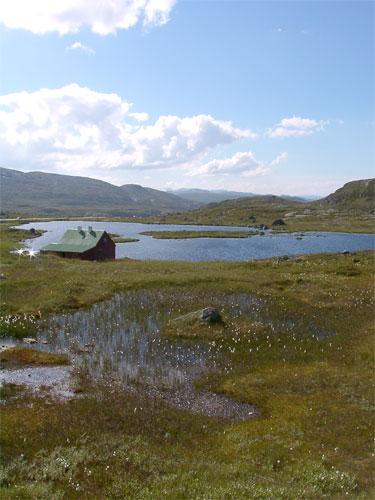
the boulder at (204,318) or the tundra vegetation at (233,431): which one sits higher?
the boulder at (204,318)

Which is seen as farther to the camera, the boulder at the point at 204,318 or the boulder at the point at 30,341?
the boulder at the point at 204,318

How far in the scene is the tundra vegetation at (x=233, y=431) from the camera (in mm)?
15023

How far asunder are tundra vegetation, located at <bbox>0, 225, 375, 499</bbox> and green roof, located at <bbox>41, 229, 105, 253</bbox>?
36379 mm

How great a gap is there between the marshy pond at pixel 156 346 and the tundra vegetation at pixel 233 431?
47 cm

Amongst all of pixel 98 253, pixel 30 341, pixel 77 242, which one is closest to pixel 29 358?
pixel 30 341

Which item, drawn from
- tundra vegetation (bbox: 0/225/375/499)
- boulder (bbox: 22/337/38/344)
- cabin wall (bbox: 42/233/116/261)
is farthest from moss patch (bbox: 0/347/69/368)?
cabin wall (bbox: 42/233/116/261)

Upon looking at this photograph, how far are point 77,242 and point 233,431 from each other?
204ft

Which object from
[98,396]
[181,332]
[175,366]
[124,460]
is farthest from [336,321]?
[124,460]

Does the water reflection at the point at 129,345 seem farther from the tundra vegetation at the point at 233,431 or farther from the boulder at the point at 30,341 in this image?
the tundra vegetation at the point at 233,431

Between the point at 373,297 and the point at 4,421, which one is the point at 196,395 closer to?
the point at 4,421

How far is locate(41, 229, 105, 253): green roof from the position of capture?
75.5 meters

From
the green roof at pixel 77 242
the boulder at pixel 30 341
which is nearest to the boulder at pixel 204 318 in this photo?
the boulder at pixel 30 341

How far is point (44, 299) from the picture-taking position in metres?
43.5

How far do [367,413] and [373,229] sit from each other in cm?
15943
